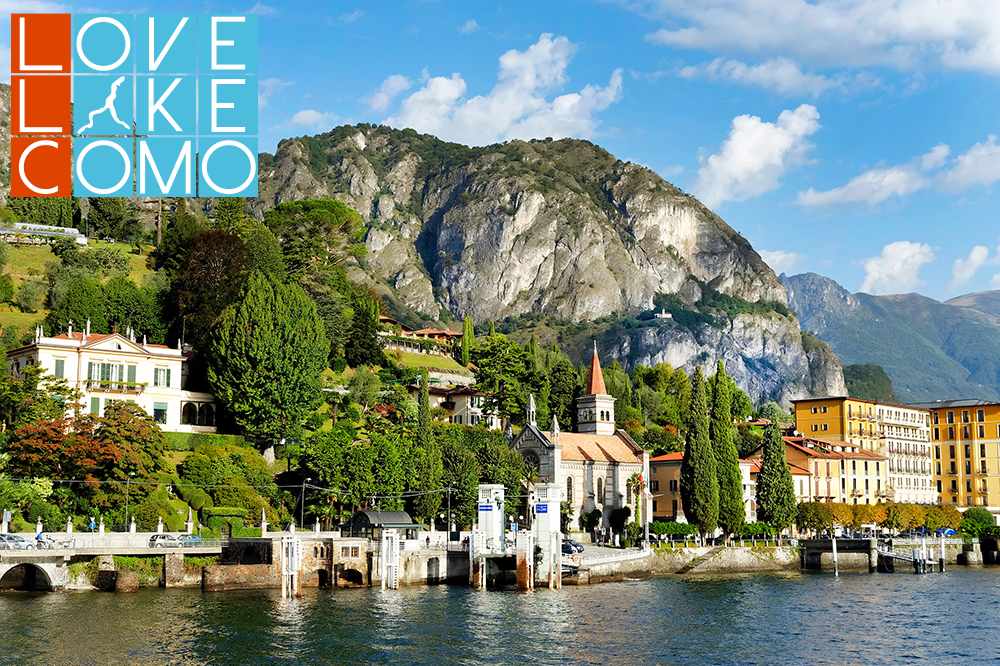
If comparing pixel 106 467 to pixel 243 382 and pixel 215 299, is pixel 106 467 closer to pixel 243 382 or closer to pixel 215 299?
pixel 243 382

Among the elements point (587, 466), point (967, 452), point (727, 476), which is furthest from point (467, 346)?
point (967, 452)

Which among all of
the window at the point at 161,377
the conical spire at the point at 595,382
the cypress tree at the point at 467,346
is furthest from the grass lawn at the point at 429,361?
the window at the point at 161,377

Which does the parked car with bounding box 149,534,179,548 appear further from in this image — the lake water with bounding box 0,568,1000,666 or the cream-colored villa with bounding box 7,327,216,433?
the cream-colored villa with bounding box 7,327,216,433

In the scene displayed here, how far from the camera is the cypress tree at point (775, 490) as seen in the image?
3871 inches

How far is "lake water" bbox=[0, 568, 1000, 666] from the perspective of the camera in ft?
145

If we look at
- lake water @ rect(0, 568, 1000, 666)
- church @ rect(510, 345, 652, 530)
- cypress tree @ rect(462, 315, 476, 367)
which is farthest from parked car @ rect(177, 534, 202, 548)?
cypress tree @ rect(462, 315, 476, 367)

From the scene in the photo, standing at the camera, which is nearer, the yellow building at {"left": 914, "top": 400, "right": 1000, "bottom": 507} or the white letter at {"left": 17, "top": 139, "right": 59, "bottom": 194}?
the white letter at {"left": 17, "top": 139, "right": 59, "bottom": 194}

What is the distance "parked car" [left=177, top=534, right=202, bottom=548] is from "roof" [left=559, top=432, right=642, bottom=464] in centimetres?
4609

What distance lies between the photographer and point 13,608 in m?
53.2

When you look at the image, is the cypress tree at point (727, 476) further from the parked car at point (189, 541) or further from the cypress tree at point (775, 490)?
the parked car at point (189, 541)

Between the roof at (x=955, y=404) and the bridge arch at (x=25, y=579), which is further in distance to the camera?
the roof at (x=955, y=404)

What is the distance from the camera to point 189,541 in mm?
65688

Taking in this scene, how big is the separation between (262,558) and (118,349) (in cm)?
3009

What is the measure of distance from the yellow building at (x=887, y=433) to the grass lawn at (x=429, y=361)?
47.5 metres
